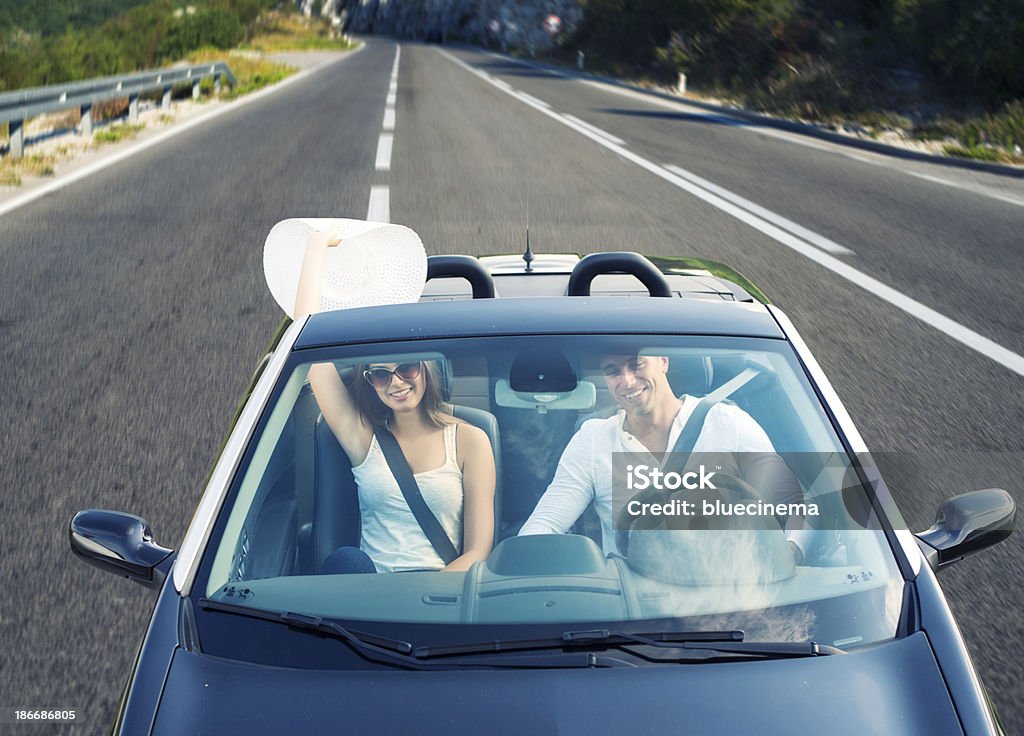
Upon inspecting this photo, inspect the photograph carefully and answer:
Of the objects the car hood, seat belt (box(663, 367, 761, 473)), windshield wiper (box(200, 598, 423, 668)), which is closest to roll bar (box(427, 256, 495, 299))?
seat belt (box(663, 367, 761, 473))

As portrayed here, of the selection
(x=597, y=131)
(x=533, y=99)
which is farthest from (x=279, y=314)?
(x=533, y=99)

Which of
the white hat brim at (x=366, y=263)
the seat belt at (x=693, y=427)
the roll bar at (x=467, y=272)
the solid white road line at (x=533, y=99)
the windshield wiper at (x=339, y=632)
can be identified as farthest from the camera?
the solid white road line at (x=533, y=99)

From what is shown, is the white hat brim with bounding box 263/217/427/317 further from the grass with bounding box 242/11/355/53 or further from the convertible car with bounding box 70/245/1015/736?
the grass with bounding box 242/11/355/53

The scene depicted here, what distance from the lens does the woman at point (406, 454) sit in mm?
2982

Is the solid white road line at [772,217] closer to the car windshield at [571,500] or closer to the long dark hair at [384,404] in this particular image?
the car windshield at [571,500]

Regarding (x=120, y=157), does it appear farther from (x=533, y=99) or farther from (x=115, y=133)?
(x=533, y=99)

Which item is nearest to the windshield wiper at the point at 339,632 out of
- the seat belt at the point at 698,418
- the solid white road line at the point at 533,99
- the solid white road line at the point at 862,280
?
the seat belt at the point at 698,418

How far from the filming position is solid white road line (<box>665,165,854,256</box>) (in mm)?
11585

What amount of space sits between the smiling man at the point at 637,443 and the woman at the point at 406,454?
0.60 ft

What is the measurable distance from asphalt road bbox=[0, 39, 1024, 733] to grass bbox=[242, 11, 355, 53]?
48439mm

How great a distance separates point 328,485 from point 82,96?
18.7 m

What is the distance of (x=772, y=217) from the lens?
1340 cm

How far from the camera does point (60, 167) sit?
17.1 m

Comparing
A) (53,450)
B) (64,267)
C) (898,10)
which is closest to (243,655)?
(53,450)
